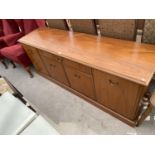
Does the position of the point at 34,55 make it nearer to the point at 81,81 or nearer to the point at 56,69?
the point at 56,69

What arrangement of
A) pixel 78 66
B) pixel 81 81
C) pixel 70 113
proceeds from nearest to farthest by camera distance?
pixel 78 66, pixel 81 81, pixel 70 113

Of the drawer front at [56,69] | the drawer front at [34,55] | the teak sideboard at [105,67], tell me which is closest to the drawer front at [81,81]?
the teak sideboard at [105,67]

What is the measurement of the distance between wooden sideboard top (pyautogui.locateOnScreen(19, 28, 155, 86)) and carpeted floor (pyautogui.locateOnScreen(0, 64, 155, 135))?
0.68m

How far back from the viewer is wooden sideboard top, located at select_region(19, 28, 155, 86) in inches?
38.1

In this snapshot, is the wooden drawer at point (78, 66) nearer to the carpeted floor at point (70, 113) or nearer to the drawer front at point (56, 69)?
the drawer front at point (56, 69)

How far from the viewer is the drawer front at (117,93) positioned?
1036 mm

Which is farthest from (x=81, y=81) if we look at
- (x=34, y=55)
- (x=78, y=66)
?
(x=34, y=55)

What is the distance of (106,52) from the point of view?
121 cm

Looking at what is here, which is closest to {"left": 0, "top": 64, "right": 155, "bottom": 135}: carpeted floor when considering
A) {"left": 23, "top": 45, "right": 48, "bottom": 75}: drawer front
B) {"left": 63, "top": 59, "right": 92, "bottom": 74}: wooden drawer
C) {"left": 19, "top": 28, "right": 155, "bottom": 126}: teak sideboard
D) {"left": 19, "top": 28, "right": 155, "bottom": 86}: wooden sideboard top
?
{"left": 19, "top": 28, "right": 155, "bottom": 126}: teak sideboard

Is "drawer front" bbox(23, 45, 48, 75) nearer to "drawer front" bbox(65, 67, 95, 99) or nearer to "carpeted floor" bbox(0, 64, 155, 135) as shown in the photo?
"carpeted floor" bbox(0, 64, 155, 135)

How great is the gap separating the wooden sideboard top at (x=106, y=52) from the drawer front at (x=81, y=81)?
199 millimetres

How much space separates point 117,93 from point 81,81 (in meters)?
0.44

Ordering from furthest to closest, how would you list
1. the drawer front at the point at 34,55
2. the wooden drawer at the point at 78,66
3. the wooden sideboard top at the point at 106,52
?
the drawer front at the point at 34,55 → the wooden drawer at the point at 78,66 → the wooden sideboard top at the point at 106,52
